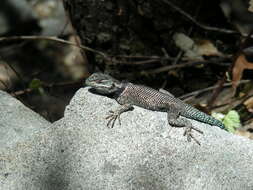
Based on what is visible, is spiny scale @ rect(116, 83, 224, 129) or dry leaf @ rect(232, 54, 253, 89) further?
dry leaf @ rect(232, 54, 253, 89)

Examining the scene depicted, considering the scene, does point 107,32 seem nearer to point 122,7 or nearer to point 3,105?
point 122,7

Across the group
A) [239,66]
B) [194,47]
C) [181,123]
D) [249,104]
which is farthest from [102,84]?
[194,47]

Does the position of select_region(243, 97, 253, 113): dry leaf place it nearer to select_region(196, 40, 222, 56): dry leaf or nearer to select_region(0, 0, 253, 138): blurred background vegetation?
select_region(0, 0, 253, 138): blurred background vegetation

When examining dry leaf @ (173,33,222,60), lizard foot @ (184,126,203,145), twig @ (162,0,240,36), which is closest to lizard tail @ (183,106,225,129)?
lizard foot @ (184,126,203,145)

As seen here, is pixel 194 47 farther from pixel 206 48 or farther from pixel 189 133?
pixel 189 133

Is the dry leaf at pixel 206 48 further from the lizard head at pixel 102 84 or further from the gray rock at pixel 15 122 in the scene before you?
the gray rock at pixel 15 122

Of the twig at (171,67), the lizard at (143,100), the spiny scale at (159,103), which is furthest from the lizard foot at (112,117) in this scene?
the twig at (171,67)
